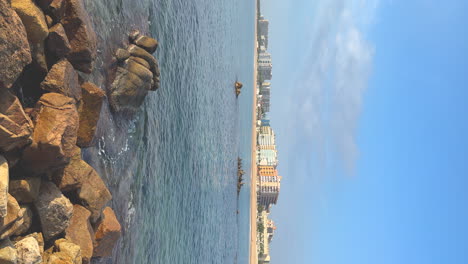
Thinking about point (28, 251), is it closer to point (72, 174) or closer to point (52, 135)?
point (52, 135)

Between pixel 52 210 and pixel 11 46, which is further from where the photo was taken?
pixel 52 210

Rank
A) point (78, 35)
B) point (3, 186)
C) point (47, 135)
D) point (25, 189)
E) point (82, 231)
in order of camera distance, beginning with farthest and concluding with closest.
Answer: point (78, 35)
point (82, 231)
point (47, 135)
point (25, 189)
point (3, 186)

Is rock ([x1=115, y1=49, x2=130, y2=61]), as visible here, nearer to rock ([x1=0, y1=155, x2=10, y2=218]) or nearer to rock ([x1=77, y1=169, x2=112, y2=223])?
rock ([x1=77, y1=169, x2=112, y2=223])

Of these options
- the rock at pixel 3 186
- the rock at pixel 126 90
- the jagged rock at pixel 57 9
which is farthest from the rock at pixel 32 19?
the rock at pixel 126 90

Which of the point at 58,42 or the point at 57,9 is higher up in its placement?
the point at 57,9

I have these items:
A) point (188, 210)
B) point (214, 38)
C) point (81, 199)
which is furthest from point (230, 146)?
point (81, 199)

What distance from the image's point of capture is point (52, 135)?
620 cm

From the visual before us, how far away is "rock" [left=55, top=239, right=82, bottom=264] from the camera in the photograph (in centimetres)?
632

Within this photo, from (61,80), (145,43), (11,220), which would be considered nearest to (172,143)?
(145,43)

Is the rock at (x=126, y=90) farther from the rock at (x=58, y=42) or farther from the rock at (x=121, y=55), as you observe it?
the rock at (x=58, y=42)

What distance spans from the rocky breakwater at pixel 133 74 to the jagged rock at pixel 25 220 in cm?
378

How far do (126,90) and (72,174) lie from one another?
121 inches

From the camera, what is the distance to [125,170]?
403 inches

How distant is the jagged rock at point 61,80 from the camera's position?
672 cm
